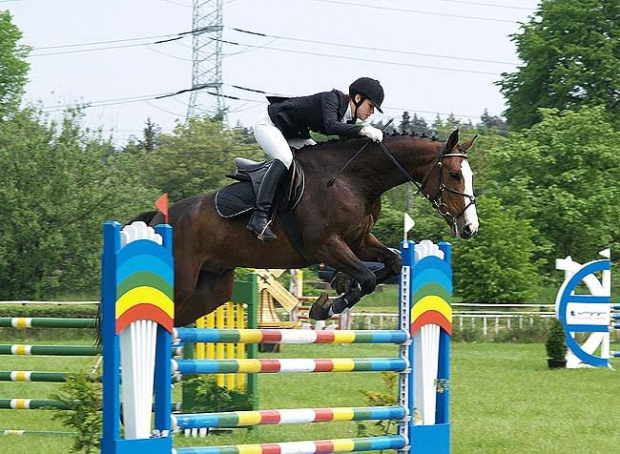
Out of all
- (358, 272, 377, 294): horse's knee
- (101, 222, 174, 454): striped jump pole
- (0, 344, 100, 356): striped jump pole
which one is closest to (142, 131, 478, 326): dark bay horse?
(358, 272, 377, 294): horse's knee

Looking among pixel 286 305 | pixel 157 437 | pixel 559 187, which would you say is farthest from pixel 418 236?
pixel 157 437

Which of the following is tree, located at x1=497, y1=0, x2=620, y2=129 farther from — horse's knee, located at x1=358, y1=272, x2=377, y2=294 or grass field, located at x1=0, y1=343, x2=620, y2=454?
horse's knee, located at x1=358, y1=272, x2=377, y2=294

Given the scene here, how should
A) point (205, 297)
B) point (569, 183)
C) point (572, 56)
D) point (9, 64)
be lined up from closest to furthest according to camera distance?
point (205, 297), point (569, 183), point (572, 56), point (9, 64)

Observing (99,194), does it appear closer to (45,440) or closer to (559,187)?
(559,187)

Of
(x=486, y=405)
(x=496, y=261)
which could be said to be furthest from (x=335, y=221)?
(x=496, y=261)

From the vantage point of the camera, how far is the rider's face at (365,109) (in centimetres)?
571

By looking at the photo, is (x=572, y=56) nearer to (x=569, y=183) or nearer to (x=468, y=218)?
(x=569, y=183)

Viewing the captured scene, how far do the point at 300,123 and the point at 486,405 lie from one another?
359cm

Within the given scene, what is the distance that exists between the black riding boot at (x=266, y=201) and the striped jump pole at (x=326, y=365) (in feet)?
3.31

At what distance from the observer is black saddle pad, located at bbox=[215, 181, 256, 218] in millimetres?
5715

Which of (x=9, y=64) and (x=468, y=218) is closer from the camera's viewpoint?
(x=468, y=218)

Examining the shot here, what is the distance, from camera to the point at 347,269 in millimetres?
5496

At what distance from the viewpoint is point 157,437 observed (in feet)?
12.9

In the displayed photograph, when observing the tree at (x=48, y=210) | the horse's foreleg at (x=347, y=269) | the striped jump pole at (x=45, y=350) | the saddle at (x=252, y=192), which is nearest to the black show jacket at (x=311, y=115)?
the saddle at (x=252, y=192)
